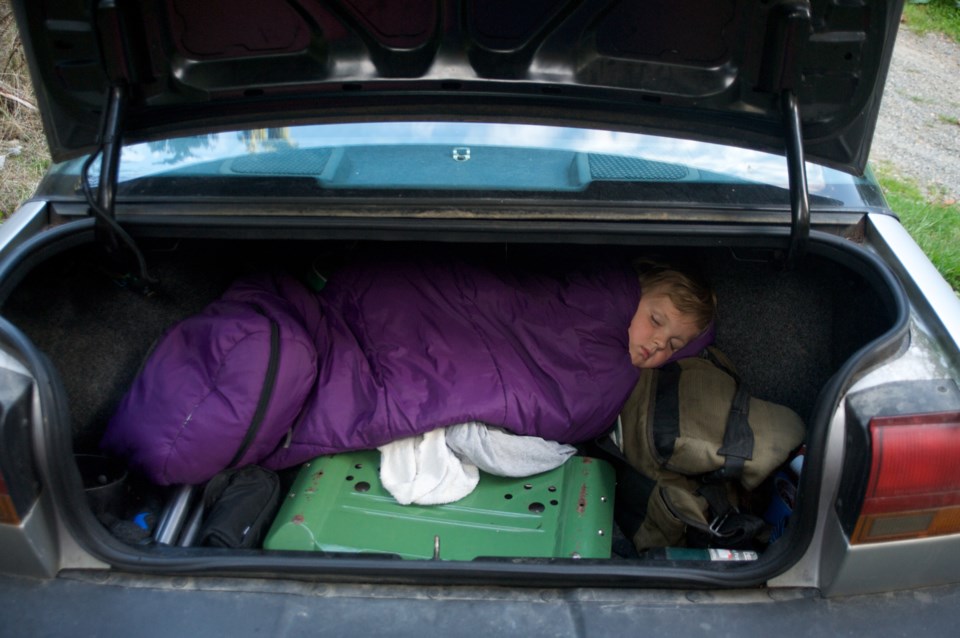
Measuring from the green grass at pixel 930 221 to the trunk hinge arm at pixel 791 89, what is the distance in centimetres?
225

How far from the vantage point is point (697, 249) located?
7.18 feet

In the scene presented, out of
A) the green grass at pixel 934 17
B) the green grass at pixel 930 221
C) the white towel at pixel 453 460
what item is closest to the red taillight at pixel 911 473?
the white towel at pixel 453 460

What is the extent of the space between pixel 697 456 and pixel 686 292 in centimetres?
43

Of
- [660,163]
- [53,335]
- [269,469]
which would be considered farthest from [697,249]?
[53,335]

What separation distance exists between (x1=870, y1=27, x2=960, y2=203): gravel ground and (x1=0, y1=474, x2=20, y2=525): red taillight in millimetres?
4433

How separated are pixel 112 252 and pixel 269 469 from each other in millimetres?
582

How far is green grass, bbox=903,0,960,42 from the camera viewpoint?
7324 millimetres

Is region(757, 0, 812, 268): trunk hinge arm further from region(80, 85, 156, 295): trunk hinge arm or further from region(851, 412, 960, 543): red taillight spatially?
region(80, 85, 156, 295): trunk hinge arm

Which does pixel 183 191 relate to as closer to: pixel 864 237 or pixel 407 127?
pixel 407 127

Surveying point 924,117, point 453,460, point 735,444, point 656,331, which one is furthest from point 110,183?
point 924,117

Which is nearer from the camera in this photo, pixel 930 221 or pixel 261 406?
pixel 261 406

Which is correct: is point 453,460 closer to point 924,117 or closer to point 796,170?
point 796,170

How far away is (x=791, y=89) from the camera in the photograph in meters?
1.48

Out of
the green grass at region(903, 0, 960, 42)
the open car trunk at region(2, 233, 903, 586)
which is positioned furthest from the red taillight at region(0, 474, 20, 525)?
the green grass at region(903, 0, 960, 42)
